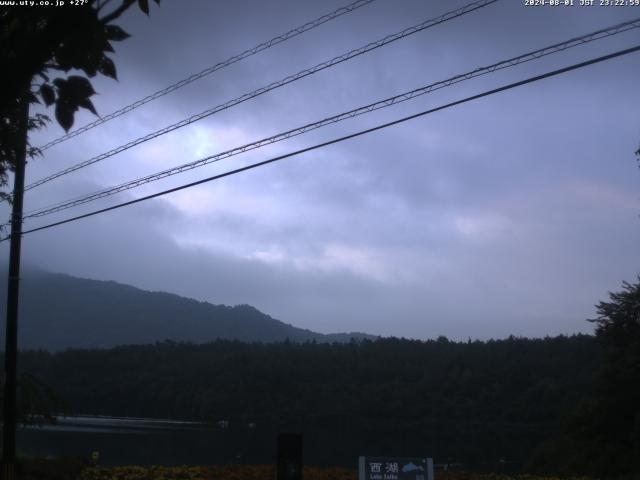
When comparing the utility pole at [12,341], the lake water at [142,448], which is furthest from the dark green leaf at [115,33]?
the lake water at [142,448]

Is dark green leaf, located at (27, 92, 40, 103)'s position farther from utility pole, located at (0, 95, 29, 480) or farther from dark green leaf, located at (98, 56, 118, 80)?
utility pole, located at (0, 95, 29, 480)

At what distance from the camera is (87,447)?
93.7ft

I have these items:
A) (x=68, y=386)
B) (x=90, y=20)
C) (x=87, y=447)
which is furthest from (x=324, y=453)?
(x=68, y=386)

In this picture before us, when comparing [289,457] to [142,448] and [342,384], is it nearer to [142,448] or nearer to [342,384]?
[142,448]

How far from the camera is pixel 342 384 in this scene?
8200 centimetres

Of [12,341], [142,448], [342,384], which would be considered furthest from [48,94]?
[342,384]

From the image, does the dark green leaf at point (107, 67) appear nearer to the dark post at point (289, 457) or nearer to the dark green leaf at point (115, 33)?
the dark green leaf at point (115, 33)

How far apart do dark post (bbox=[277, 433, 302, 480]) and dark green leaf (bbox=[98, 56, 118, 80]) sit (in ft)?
27.2

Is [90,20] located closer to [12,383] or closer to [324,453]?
[12,383]

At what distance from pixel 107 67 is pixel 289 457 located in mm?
8428

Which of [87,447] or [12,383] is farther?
[87,447]

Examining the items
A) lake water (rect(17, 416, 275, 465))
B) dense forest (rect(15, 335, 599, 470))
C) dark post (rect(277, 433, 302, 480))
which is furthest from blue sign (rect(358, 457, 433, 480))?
dense forest (rect(15, 335, 599, 470))

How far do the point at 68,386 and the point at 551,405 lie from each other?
37.1 metres

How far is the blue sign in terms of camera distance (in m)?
12.2
